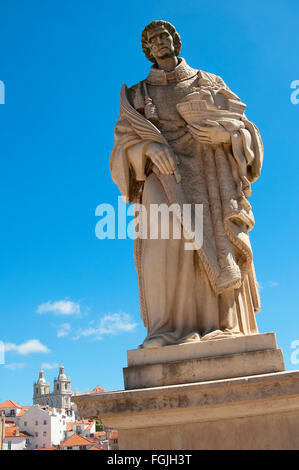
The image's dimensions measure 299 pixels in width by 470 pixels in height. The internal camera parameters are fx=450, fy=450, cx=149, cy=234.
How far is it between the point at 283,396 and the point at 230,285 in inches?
48.2

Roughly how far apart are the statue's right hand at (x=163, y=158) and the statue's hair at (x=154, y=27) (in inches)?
62.1

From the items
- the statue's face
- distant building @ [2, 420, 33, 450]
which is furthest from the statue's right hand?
distant building @ [2, 420, 33, 450]

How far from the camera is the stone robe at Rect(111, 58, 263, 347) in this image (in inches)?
174

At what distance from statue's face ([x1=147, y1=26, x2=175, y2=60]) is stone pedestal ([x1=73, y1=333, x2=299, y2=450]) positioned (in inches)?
141

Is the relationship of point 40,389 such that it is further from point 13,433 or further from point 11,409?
point 13,433

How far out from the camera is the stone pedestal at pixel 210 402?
3.52 meters

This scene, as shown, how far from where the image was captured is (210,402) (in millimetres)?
3549

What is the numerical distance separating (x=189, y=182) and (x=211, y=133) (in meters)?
0.60

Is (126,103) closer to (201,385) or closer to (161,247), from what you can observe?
(161,247)

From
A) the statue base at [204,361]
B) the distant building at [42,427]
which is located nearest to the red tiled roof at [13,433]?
the distant building at [42,427]

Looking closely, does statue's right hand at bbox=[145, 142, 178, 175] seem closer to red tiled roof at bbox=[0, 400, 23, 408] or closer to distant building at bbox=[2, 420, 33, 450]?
distant building at bbox=[2, 420, 33, 450]

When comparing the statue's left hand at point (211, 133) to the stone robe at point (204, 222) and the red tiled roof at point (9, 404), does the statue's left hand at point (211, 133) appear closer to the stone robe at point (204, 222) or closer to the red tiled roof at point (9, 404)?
the stone robe at point (204, 222)
